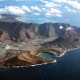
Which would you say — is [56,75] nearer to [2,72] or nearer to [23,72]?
[23,72]

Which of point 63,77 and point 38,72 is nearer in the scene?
point 63,77

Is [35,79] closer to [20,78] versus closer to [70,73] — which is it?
[20,78]

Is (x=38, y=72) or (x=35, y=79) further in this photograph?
(x=38, y=72)

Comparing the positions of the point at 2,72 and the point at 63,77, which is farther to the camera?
the point at 2,72

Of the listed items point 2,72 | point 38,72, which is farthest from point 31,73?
point 2,72

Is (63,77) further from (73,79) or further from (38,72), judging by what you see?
(38,72)

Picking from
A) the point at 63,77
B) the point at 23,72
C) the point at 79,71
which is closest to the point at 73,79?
the point at 63,77

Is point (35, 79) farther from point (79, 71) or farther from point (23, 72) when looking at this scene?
point (79, 71)
